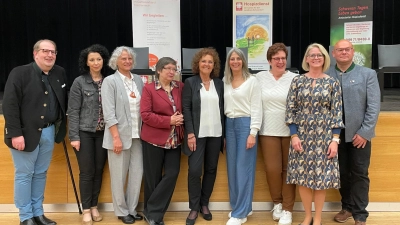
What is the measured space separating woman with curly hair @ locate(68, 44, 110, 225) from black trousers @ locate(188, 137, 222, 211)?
2.45 feet

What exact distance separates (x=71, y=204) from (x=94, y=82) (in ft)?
4.02

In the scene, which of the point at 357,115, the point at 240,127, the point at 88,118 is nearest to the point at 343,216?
the point at 357,115

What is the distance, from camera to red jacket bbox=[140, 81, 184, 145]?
279cm

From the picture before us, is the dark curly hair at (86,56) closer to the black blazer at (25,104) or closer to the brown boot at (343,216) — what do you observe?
the black blazer at (25,104)

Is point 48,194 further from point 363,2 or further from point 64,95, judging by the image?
point 363,2

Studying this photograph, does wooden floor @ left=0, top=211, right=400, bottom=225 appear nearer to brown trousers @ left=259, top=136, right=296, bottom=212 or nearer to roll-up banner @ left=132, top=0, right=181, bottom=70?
brown trousers @ left=259, top=136, right=296, bottom=212

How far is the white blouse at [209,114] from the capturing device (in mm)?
2846

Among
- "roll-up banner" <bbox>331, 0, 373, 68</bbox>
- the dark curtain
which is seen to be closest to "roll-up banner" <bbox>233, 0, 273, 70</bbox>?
"roll-up banner" <bbox>331, 0, 373, 68</bbox>

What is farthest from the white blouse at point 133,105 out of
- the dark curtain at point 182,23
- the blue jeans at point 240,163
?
the dark curtain at point 182,23

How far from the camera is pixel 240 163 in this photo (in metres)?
2.95

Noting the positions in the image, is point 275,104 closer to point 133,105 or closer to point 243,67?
point 243,67

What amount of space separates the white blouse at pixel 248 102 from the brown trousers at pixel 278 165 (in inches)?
8.4

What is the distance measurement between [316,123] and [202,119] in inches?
33.4

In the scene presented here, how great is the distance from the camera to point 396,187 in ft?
10.7
